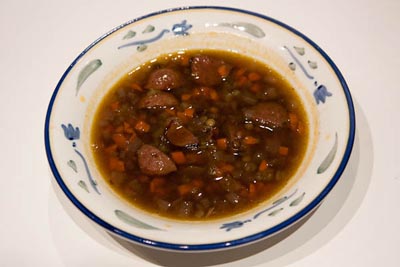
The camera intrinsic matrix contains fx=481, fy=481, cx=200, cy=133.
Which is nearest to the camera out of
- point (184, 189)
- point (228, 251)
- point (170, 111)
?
point (228, 251)

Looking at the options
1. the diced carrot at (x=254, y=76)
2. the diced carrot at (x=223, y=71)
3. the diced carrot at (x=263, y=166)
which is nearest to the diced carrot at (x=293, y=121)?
the diced carrot at (x=263, y=166)

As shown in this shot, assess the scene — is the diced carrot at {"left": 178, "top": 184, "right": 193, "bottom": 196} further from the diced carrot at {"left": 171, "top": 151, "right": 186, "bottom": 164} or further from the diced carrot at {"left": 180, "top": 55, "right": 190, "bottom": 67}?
the diced carrot at {"left": 180, "top": 55, "right": 190, "bottom": 67}

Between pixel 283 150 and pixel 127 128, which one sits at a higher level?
pixel 127 128

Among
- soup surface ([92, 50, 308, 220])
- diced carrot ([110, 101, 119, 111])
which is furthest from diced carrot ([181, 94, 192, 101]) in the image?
diced carrot ([110, 101, 119, 111])

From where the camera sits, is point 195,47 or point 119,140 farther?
point 195,47

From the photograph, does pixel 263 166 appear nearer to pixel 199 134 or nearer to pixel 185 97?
pixel 199 134

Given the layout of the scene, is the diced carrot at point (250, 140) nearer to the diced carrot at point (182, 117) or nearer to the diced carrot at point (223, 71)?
the diced carrot at point (182, 117)

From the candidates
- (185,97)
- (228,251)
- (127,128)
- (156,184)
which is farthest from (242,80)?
(228,251)
